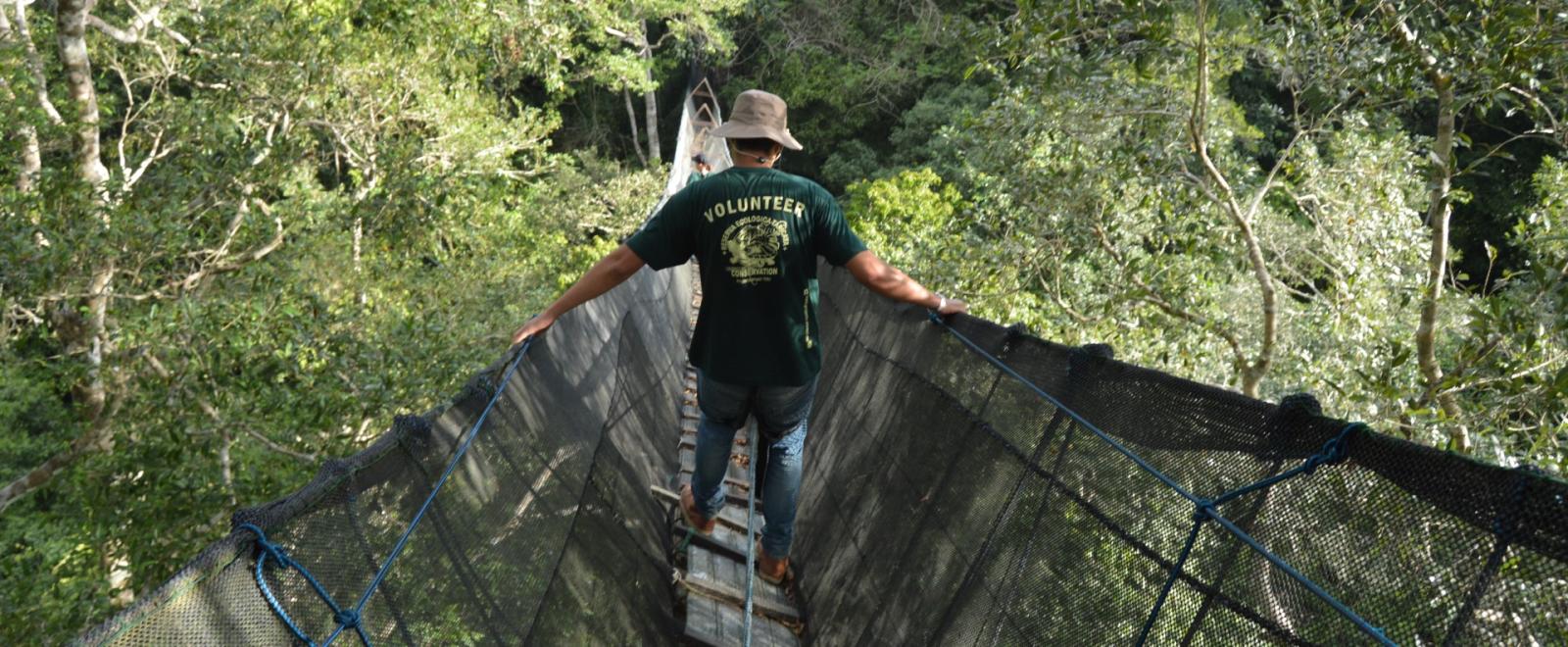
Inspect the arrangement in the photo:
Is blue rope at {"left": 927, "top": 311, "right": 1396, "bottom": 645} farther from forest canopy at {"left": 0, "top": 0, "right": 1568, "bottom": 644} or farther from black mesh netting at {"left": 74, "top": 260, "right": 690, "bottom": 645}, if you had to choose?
black mesh netting at {"left": 74, "top": 260, "right": 690, "bottom": 645}

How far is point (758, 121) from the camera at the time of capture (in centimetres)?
270

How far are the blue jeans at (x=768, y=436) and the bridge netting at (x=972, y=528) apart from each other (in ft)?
0.67

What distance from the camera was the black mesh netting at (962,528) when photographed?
3.95 feet

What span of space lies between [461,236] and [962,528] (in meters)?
6.77

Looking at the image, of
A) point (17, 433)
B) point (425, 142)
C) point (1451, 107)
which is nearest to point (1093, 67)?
point (1451, 107)

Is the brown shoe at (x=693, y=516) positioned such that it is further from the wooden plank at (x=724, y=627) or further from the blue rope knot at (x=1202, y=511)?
the blue rope knot at (x=1202, y=511)

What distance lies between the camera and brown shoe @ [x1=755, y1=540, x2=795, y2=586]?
3154 millimetres

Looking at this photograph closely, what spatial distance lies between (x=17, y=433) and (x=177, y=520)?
6.34 metres

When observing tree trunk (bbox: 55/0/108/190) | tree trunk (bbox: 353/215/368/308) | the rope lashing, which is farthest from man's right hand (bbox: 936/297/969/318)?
tree trunk (bbox: 353/215/368/308)

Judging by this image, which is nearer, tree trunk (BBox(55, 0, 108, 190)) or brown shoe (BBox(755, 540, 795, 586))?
brown shoe (BBox(755, 540, 795, 586))

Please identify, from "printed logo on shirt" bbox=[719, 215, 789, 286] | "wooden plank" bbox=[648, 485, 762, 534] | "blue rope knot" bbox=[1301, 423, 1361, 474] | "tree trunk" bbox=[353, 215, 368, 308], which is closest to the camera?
"blue rope knot" bbox=[1301, 423, 1361, 474]

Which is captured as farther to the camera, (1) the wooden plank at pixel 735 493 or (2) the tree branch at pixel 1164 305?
(2) the tree branch at pixel 1164 305

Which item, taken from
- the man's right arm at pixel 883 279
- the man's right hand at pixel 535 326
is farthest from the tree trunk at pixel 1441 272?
the man's right hand at pixel 535 326

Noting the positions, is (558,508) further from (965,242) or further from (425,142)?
(425,142)
